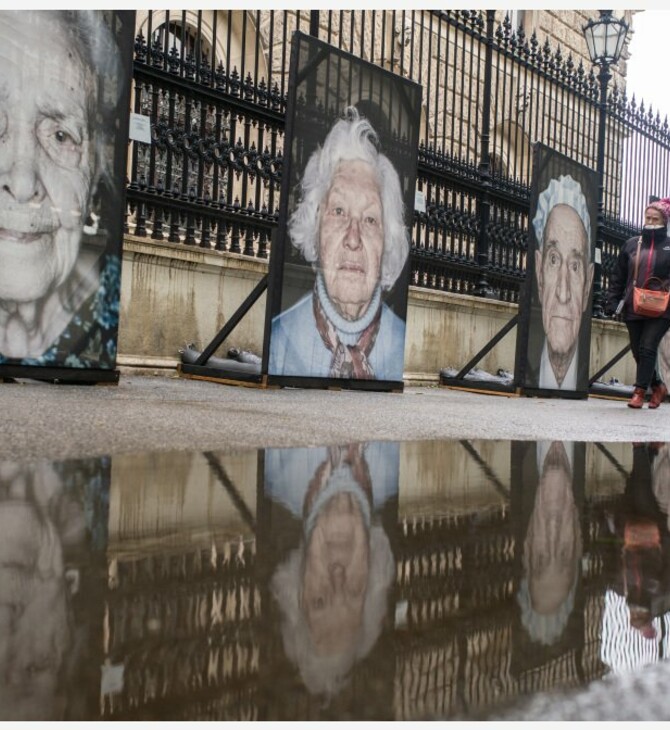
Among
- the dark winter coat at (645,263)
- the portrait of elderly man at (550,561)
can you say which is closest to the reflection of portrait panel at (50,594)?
the portrait of elderly man at (550,561)

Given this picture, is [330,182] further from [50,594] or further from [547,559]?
[50,594]

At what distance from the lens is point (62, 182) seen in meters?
4.90

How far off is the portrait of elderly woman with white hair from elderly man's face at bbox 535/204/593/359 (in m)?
6.60

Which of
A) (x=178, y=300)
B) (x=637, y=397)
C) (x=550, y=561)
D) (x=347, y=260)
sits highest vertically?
(x=347, y=260)

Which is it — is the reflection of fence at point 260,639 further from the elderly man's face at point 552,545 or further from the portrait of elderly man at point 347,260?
the portrait of elderly man at point 347,260

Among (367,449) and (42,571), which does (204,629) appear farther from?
(367,449)

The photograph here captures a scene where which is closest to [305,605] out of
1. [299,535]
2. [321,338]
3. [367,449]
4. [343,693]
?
[343,693]

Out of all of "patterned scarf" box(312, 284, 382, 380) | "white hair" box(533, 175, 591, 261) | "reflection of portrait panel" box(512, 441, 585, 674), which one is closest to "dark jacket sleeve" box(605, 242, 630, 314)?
"white hair" box(533, 175, 591, 261)

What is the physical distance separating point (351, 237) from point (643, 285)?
9.18ft

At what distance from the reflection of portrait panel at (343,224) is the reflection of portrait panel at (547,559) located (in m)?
3.53

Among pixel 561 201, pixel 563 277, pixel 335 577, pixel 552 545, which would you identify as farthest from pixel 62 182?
pixel 561 201

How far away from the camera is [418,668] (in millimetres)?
862

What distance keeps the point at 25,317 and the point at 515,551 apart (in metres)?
3.86

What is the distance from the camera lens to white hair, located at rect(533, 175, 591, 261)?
8.71 metres
